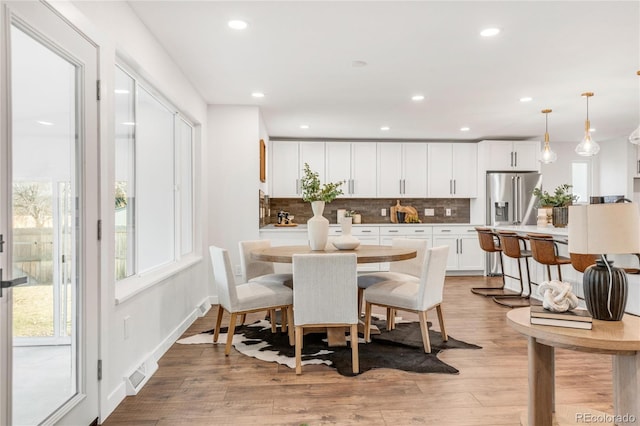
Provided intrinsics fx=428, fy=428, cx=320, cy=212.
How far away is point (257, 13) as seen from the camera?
9.45 ft

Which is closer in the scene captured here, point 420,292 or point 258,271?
point 420,292

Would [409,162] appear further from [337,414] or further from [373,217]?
[337,414]

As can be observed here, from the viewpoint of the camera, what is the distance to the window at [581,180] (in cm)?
839

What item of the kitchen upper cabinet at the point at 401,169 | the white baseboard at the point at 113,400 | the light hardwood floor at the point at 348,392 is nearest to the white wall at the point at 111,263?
the white baseboard at the point at 113,400

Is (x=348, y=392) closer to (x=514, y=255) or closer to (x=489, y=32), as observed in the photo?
(x=489, y=32)

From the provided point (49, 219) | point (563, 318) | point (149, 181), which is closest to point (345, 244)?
point (149, 181)

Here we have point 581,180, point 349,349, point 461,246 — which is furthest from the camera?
point 581,180

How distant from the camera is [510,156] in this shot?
24.8 ft

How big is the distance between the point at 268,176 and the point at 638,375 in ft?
20.4

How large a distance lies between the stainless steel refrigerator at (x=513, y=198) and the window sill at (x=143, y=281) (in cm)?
551

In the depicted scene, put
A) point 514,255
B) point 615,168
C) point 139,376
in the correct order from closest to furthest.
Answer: point 139,376
point 514,255
point 615,168

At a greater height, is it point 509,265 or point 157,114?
point 157,114

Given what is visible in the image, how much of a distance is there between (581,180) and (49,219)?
9.12 metres

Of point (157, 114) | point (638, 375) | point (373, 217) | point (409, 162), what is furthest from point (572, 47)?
point (373, 217)
